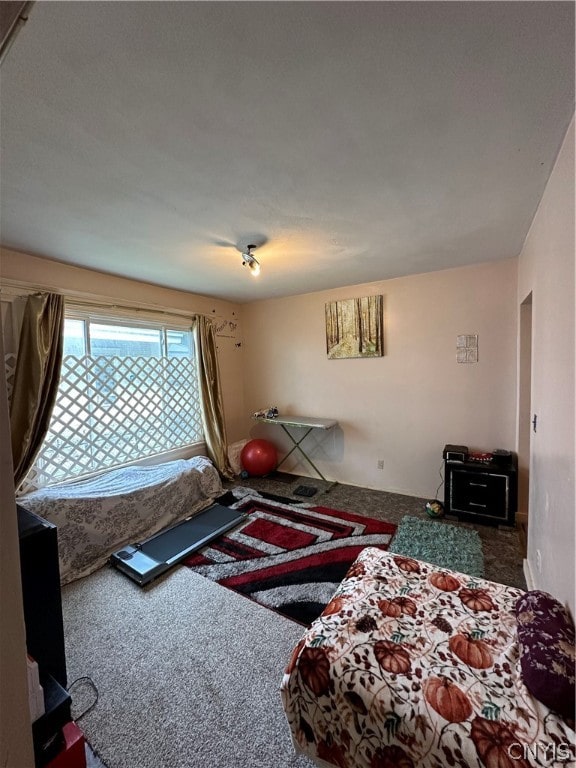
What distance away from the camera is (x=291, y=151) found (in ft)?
4.37

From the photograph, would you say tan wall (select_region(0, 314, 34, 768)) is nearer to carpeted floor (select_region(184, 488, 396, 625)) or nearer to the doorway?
carpeted floor (select_region(184, 488, 396, 625))

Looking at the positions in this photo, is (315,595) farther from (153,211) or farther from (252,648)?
(153,211)

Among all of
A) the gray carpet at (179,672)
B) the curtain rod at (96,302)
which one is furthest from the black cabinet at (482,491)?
the curtain rod at (96,302)

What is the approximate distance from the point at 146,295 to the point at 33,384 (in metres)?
1.45

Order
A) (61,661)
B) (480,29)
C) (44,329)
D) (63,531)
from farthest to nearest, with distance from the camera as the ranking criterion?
(44,329) → (63,531) → (61,661) → (480,29)

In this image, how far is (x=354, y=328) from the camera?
3.66 m

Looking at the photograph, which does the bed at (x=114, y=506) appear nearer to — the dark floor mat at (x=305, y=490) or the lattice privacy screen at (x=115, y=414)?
the lattice privacy screen at (x=115, y=414)

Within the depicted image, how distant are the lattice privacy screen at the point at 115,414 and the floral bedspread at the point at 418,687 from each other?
261cm

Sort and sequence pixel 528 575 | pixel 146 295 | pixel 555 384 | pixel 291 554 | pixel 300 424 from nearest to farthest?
pixel 555 384 → pixel 528 575 → pixel 291 554 → pixel 146 295 → pixel 300 424

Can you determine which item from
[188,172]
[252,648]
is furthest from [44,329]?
[252,648]

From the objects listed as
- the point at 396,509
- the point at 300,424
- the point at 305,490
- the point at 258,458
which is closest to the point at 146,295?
the point at 300,424

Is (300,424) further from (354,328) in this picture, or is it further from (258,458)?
(354,328)

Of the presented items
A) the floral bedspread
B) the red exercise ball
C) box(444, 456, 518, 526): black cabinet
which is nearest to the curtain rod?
the red exercise ball

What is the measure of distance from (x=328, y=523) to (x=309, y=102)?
2.93 meters
